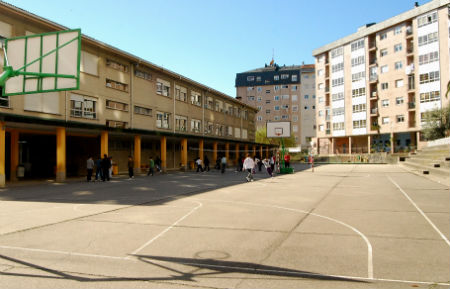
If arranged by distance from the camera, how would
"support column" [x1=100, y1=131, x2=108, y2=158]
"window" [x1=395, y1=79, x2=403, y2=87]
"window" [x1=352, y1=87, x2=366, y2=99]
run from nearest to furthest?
"support column" [x1=100, y1=131, x2=108, y2=158]
"window" [x1=395, y1=79, x2=403, y2=87]
"window" [x1=352, y1=87, x2=366, y2=99]

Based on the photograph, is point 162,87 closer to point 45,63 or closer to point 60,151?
point 60,151

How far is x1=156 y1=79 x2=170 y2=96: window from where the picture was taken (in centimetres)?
3412

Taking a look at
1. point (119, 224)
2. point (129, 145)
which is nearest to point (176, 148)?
point (129, 145)

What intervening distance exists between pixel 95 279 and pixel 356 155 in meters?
62.8

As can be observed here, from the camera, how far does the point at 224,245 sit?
21.2 feet

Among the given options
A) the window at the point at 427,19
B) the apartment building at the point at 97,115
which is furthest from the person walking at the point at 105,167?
the window at the point at 427,19

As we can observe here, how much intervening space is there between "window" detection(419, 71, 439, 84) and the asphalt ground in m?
50.0

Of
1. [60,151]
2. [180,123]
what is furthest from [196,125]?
[60,151]

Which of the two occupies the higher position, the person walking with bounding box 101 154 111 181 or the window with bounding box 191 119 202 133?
the window with bounding box 191 119 202 133

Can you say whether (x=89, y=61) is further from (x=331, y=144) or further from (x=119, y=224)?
(x=331, y=144)

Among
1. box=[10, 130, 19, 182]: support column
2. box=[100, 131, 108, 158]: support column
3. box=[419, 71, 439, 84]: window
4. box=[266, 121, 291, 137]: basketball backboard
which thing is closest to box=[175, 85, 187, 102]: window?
box=[266, 121, 291, 137]: basketball backboard

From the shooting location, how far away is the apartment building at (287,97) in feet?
315

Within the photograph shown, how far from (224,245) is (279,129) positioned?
3180 centimetres

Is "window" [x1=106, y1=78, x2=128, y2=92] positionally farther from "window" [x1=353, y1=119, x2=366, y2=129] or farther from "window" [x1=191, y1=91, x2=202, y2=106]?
"window" [x1=353, y1=119, x2=366, y2=129]
